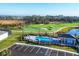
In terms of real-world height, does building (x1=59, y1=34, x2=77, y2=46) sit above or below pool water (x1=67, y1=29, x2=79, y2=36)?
below

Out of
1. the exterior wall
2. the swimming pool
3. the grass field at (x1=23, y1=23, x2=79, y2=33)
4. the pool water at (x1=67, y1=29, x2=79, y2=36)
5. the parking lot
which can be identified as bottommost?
the parking lot

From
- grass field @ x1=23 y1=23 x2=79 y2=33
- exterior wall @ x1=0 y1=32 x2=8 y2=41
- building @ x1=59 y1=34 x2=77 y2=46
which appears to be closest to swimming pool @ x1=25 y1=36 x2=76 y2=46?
building @ x1=59 y1=34 x2=77 y2=46

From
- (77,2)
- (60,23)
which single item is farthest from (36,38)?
(77,2)

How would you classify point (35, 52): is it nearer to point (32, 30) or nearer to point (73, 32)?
point (32, 30)

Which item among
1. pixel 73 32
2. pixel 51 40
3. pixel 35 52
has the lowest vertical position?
pixel 35 52

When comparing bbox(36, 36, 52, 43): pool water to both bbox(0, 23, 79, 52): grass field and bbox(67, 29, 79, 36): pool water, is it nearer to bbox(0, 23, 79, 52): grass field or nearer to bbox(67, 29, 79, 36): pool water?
bbox(0, 23, 79, 52): grass field

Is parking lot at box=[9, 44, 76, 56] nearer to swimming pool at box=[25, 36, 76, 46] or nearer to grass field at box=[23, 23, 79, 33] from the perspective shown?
swimming pool at box=[25, 36, 76, 46]

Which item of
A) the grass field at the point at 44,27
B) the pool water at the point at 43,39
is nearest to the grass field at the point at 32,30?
the grass field at the point at 44,27

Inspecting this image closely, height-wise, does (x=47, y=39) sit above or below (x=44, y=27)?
below

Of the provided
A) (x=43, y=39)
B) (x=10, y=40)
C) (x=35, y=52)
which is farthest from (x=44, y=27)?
(x=10, y=40)

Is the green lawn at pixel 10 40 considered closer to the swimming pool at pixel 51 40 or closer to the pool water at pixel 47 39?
the swimming pool at pixel 51 40

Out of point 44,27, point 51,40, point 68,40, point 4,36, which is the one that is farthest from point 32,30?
point 68,40
